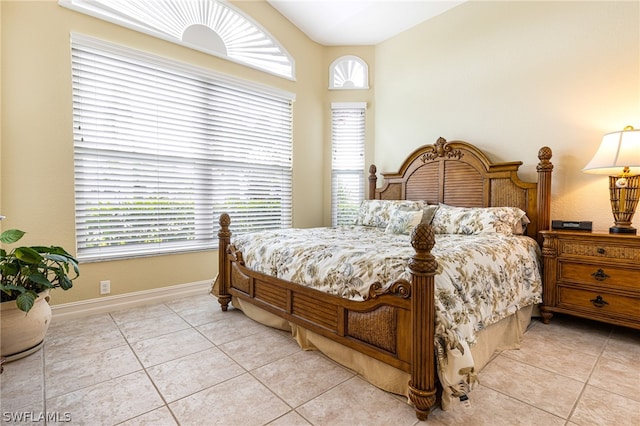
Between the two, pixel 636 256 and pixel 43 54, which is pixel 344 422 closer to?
pixel 636 256

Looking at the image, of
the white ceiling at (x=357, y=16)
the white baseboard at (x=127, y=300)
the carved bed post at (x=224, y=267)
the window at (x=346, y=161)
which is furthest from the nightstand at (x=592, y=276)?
the white baseboard at (x=127, y=300)

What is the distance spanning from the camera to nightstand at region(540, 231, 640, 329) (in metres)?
2.23

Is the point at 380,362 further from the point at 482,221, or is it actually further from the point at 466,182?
the point at 466,182

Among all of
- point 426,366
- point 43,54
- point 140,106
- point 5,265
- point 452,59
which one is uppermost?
point 452,59

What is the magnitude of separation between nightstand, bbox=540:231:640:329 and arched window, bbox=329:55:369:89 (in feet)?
10.0

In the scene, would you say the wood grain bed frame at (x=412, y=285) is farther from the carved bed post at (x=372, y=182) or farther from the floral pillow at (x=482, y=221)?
the floral pillow at (x=482, y=221)

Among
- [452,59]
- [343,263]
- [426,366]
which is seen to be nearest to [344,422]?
[426,366]

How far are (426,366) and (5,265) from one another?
8.41 feet

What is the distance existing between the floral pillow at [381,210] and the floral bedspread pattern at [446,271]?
35.3 inches

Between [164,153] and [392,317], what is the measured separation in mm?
2750

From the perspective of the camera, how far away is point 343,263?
73.7 inches

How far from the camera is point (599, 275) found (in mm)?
2357

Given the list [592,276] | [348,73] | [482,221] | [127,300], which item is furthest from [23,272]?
[348,73]

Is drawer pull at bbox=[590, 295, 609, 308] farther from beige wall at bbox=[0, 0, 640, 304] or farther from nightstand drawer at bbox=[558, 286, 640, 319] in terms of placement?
beige wall at bbox=[0, 0, 640, 304]
